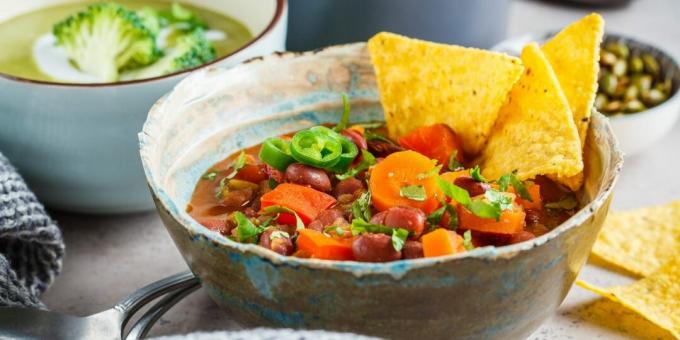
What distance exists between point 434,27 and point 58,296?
1.24 meters

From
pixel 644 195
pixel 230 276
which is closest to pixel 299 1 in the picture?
pixel 644 195

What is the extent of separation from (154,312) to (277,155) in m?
0.39

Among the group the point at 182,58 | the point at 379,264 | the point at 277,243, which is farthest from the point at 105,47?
the point at 379,264

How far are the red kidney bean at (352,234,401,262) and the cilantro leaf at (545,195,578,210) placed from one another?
42cm

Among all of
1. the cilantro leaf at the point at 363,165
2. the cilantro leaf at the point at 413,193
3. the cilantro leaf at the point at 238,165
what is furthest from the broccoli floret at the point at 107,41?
the cilantro leaf at the point at 413,193

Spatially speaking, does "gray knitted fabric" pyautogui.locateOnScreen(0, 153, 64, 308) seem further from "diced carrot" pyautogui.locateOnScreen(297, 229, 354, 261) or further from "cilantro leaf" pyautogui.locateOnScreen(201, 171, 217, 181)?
"diced carrot" pyautogui.locateOnScreen(297, 229, 354, 261)

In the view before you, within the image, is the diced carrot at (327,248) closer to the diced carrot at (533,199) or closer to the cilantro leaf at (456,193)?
the cilantro leaf at (456,193)

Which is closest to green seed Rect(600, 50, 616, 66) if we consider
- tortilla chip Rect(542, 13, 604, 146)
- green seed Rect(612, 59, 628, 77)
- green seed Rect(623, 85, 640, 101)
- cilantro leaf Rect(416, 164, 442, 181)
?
green seed Rect(612, 59, 628, 77)

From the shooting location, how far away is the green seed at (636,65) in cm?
278

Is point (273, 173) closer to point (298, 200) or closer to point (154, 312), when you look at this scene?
point (298, 200)

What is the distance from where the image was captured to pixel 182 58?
2355mm

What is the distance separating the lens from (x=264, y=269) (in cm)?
155

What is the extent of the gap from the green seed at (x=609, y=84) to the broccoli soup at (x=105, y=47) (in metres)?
1.01

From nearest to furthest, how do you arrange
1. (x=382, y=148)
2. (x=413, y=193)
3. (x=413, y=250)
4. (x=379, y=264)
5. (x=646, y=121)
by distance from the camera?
(x=379, y=264), (x=413, y=250), (x=413, y=193), (x=382, y=148), (x=646, y=121)
